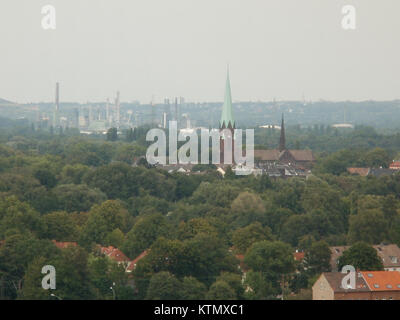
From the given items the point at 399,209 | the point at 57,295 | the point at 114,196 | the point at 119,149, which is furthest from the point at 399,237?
the point at 119,149

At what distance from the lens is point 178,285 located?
34375 millimetres

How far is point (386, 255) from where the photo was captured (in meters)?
44.3

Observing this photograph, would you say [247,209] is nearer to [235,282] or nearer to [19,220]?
[19,220]

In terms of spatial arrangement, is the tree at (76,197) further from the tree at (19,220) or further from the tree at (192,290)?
the tree at (192,290)

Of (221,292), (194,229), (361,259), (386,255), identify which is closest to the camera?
(221,292)

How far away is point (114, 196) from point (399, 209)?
21.5m

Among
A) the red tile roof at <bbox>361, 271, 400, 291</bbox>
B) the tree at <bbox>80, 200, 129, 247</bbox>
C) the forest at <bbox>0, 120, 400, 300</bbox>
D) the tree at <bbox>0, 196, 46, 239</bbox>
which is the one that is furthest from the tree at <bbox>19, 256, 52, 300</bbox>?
the red tile roof at <bbox>361, 271, 400, 291</bbox>

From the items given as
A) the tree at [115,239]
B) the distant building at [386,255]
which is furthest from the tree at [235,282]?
the tree at [115,239]

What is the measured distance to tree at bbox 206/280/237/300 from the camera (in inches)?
1292

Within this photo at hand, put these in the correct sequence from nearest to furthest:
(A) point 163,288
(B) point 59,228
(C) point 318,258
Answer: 1. (A) point 163,288
2. (C) point 318,258
3. (B) point 59,228

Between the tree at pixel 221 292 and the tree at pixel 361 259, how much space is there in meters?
6.84

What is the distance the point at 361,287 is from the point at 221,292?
16.4 ft

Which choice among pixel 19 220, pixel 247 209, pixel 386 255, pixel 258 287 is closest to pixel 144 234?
pixel 19 220
